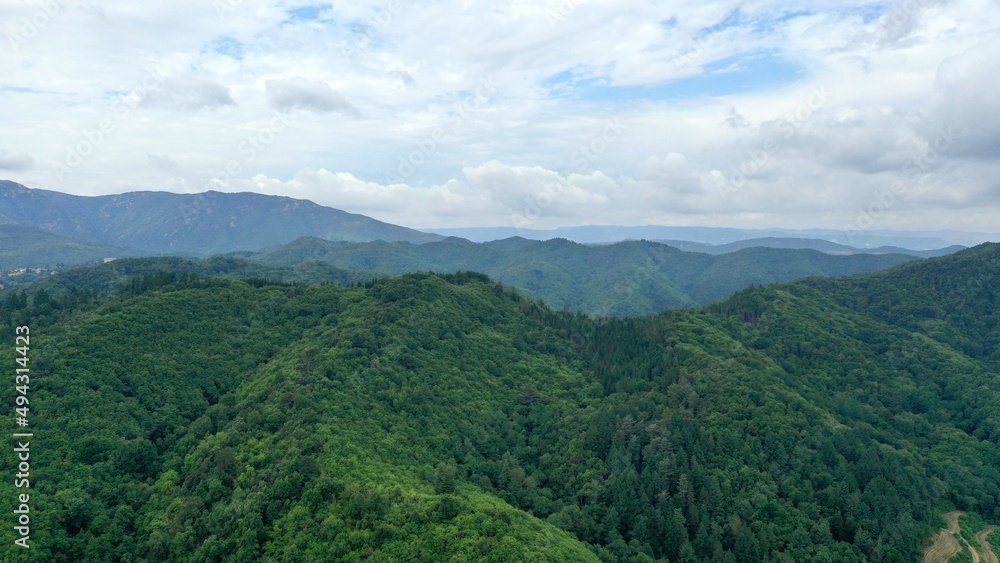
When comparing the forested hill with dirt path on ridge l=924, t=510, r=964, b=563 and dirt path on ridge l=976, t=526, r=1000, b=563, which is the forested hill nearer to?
dirt path on ridge l=924, t=510, r=964, b=563

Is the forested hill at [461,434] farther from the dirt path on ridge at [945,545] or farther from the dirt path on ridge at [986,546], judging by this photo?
the dirt path on ridge at [986,546]

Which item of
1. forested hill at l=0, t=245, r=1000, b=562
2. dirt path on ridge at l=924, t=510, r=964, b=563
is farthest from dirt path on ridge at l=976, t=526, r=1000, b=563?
forested hill at l=0, t=245, r=1000, b=562

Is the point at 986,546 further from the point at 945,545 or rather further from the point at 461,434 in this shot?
the point at 461,434

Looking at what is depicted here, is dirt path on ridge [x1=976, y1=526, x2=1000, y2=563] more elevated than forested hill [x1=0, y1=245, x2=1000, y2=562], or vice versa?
forested hill [x1=0, y1=245, x2=1000, y2=562]

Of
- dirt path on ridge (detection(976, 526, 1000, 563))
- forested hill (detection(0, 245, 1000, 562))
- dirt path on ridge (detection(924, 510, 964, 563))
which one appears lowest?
dirt path on ridge (detection(976, 526, 1000, 563))

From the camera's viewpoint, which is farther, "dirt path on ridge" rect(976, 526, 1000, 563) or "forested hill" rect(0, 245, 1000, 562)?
"dirt path on ridge" rect(976, 526, 1000, 563)

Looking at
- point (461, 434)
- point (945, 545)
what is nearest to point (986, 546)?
point (945, 545)

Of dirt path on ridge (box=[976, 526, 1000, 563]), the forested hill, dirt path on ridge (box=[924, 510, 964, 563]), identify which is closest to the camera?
the forested hill

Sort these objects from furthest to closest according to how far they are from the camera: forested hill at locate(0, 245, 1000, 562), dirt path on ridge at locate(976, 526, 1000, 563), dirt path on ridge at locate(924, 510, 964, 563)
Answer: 1. dirt path on ridge at locate(976, 526, 1000, 563)
2. dirt path on ridge at locate(924, 510, 964, 563)
3. forested hill at locate(0, 245, 1000, 562)

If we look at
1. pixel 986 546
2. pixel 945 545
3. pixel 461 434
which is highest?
pixel 461 434
